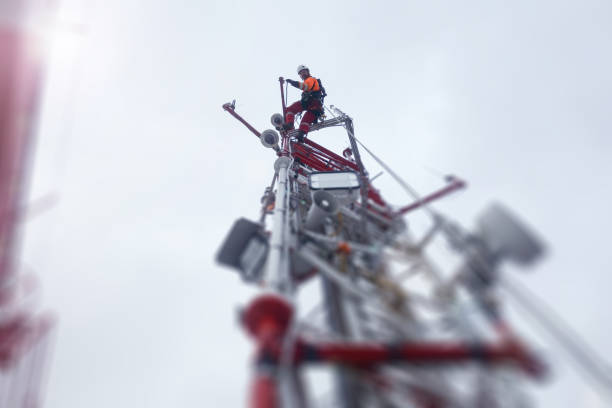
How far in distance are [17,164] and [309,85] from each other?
9.14m

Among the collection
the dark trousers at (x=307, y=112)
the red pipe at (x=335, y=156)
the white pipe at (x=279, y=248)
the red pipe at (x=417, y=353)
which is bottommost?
the red pipe at (x=417, y=353)

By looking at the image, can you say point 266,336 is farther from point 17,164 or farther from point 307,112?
point 307,112

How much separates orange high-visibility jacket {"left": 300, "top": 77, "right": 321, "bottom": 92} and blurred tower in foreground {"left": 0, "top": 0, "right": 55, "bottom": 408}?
26.4 ft

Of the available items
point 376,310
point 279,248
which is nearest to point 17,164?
point 279,248

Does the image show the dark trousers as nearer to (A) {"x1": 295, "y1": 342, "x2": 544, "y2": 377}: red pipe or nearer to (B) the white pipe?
(B) the white pipe

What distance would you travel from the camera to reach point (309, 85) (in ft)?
42.6

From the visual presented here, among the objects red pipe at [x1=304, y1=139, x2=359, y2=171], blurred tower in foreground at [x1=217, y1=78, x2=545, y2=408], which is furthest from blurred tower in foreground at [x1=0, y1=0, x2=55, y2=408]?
red pipe at [x1=304, y1=139, x2=359, y2=171]

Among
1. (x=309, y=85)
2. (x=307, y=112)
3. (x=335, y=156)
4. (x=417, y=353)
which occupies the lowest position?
(x=417, y=353)

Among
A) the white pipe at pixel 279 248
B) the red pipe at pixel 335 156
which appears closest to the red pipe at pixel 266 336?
the white pipe at pixel 279 248

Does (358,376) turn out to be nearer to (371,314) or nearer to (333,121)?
(371,314)

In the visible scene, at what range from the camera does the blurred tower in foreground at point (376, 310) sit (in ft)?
12.3

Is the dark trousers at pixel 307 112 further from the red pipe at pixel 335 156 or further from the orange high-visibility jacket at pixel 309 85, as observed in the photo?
the red pipe at pixel 335 156

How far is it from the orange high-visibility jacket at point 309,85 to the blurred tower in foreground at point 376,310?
5.43 m

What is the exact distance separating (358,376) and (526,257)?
2.19m
